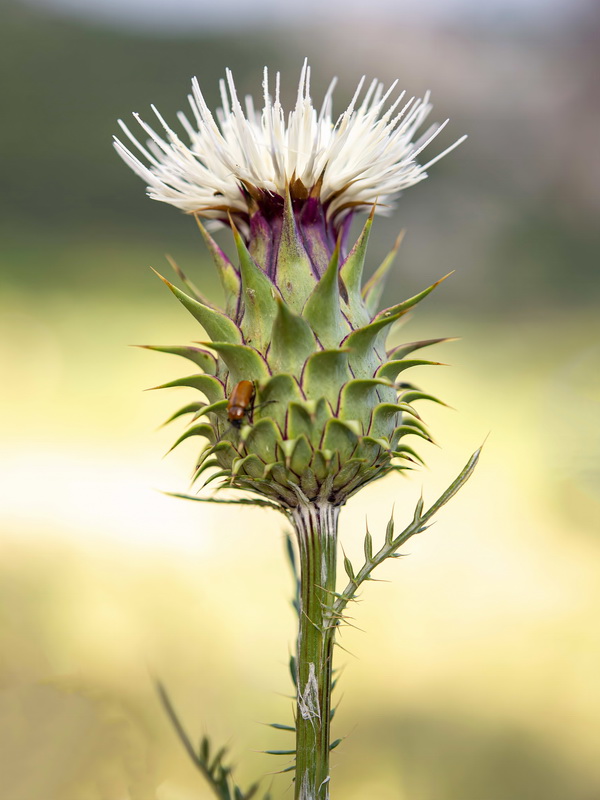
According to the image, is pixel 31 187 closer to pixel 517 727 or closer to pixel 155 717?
pixel 155 717

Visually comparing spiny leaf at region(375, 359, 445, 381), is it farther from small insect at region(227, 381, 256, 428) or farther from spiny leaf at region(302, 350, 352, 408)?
small insect at region(227, 381, 256, 428)

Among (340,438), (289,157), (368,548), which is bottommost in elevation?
(368,548)

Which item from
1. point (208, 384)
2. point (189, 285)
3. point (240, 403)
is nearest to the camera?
point (240, 403)

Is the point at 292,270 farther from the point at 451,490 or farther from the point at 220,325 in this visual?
the point at 451,490

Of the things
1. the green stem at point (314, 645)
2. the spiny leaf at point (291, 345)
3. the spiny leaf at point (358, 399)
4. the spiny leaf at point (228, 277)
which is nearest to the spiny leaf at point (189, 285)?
the spiny leaf at point (228, 277)

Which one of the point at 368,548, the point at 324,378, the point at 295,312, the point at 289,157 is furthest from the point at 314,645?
the point at 289,157

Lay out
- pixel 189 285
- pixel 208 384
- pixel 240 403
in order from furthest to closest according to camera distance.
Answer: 1. pixel 189 285
2. pixel 208 384
3. pixel 240 403
